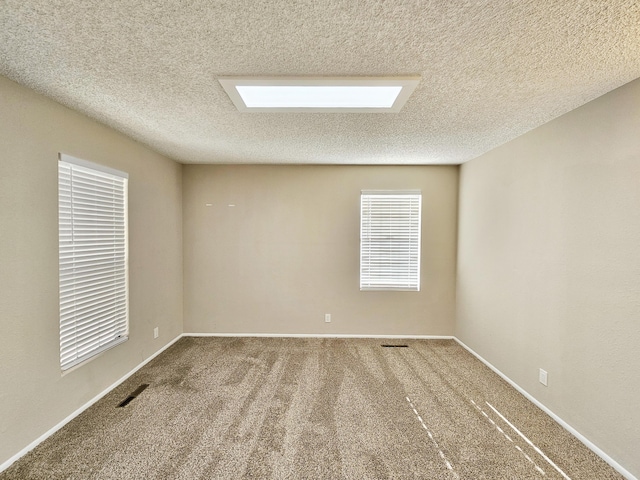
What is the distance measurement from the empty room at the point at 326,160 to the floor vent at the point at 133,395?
3 centimetres

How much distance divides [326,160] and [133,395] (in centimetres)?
336

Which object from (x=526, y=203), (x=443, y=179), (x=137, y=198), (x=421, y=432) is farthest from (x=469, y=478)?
(x=137, y=198)

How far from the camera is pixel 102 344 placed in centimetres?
262

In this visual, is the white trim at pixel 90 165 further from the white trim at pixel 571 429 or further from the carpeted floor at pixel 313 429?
the white trim at pixel 571 429

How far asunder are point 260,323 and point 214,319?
688mm

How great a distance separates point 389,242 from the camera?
4.14m

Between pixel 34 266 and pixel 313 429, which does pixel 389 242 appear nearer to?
pixel 313 429

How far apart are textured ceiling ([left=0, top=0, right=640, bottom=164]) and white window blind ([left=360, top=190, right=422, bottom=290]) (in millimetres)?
1690

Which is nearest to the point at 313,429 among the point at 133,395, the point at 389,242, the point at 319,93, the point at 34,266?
the point at 133,395

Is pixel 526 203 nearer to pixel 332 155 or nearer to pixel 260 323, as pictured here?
pixel 332 155

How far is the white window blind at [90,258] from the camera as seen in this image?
2236 mm

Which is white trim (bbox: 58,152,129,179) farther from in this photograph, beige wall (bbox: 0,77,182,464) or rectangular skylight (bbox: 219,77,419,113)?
rectangular skylight (bbox: 219,77,419,113)

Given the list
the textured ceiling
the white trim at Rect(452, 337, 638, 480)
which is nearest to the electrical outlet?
the white trim at Rect(452, 337, 638, 480)

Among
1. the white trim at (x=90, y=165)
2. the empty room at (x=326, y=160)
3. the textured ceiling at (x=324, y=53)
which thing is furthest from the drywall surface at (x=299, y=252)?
the textured ceiling at (x=324, y=53)
